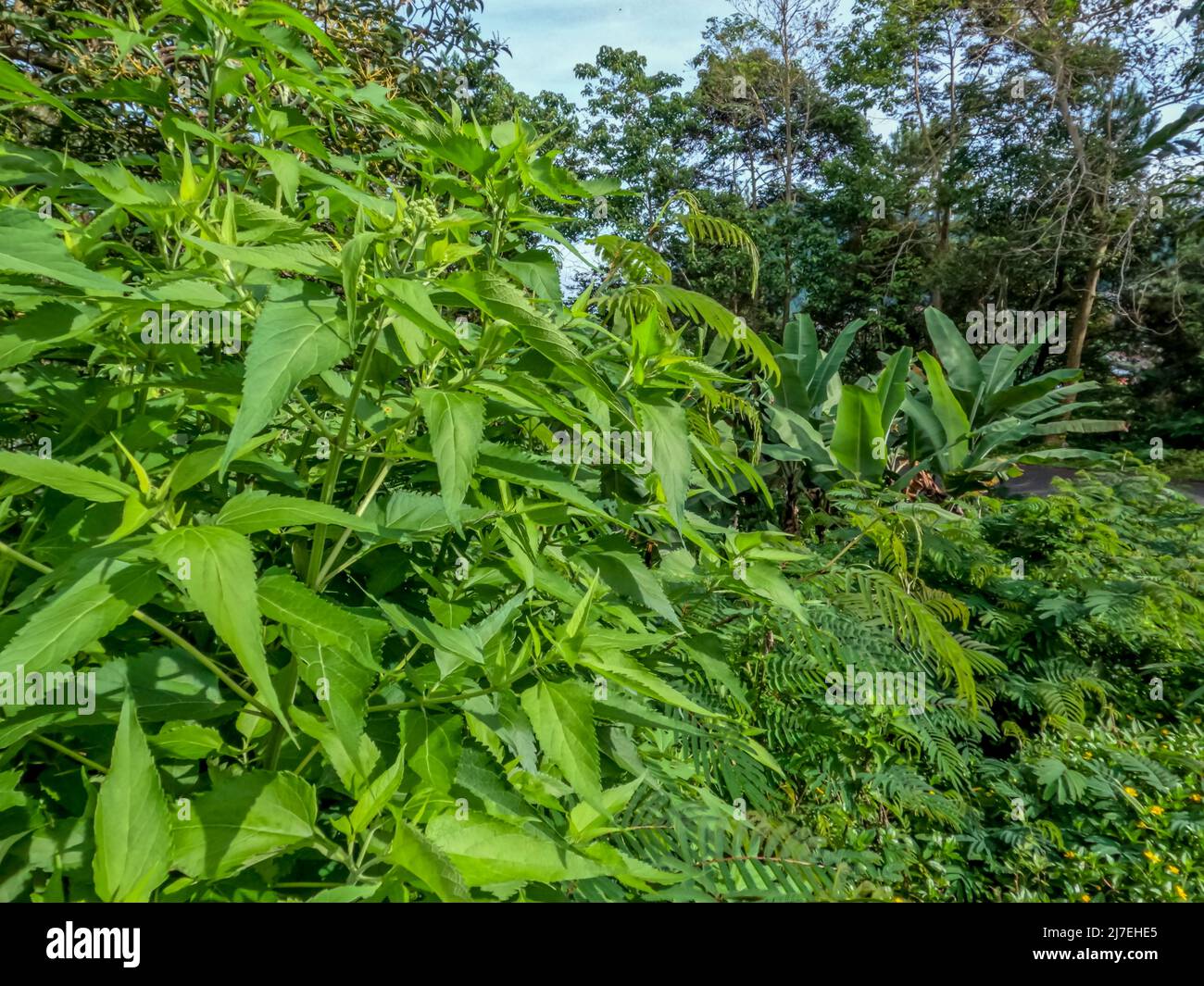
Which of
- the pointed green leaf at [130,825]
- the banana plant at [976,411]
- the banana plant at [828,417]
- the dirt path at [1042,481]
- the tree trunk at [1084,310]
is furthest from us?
the tree trunk at [1084,310]

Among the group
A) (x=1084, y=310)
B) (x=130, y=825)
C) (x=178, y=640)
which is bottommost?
(x=130, y=825)

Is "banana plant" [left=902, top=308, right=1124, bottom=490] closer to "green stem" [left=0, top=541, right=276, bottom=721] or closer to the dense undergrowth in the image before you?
the dense undergrowth

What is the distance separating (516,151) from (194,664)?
626mm

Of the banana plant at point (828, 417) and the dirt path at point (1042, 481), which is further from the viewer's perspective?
the dirt path at point (1042, 481)

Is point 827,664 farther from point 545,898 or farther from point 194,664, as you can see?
point 194,664

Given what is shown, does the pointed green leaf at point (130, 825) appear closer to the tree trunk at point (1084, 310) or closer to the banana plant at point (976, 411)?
the banana plant at point (976, 411)

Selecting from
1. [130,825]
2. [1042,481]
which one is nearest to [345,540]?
[130,825]

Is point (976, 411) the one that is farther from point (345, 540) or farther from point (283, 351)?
point (283, 351)

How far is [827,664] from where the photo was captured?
1.87 m

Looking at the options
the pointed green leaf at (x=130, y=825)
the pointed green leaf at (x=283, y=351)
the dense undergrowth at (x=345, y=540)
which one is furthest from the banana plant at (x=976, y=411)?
the pointed green leaf at (x=130, y=825)

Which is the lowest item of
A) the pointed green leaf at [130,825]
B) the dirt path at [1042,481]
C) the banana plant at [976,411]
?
the pointed green leaf at [130,825]

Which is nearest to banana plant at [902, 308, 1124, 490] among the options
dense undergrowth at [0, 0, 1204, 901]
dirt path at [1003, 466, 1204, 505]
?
dense undergrowth at [0, 0, 1204, 901]

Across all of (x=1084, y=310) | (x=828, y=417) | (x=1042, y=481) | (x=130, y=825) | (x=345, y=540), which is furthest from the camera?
(x=1084, y=310)
